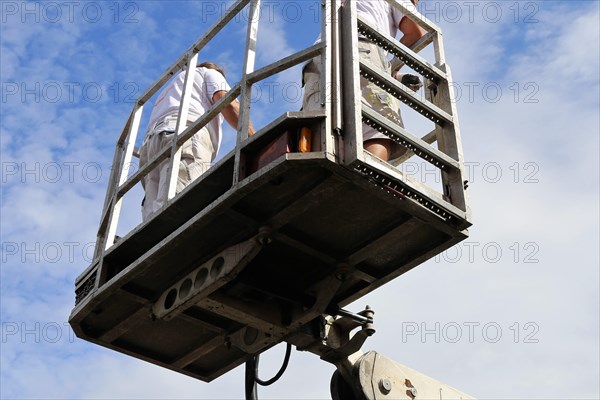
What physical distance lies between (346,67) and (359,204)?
94 cm

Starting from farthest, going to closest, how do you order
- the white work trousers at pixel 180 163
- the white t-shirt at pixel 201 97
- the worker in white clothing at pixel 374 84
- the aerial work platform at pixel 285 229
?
the white t-shirt at pixel 201 97, the white work trousers at pixel 180 163, the worker in white clothing at pixel 374 84, the aerial work platform at pixel 285 229

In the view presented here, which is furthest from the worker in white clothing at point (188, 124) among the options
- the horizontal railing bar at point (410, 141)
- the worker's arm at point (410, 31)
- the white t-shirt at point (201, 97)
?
the horizontal railing bar at point (410, 141)

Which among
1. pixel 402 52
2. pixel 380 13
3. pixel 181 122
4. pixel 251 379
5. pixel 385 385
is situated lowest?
pixel 385 385

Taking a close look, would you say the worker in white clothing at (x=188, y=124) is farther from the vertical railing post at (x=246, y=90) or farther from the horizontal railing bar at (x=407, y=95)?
the horizontal railing bar at (x=407, y=95)

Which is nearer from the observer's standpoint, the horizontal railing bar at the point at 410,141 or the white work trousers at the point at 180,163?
the horizontal railing bar at the point at 410,141

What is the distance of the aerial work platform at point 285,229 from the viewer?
6.24 metres

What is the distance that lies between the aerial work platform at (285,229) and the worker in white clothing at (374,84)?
0.23 m

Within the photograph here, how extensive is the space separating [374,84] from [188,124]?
2058mm

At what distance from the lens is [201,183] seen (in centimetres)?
670

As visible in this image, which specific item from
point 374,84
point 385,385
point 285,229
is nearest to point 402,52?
point 374,84

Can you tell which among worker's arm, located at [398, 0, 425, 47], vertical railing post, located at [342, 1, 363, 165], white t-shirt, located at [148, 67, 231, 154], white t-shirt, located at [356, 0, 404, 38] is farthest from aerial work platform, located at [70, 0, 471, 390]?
white t-shirt, located at [148, 67, 231, 154]

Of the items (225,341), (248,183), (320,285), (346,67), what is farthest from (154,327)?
(346,67)

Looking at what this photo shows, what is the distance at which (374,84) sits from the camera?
23.2 ft

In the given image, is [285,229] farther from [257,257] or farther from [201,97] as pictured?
[201,97]
